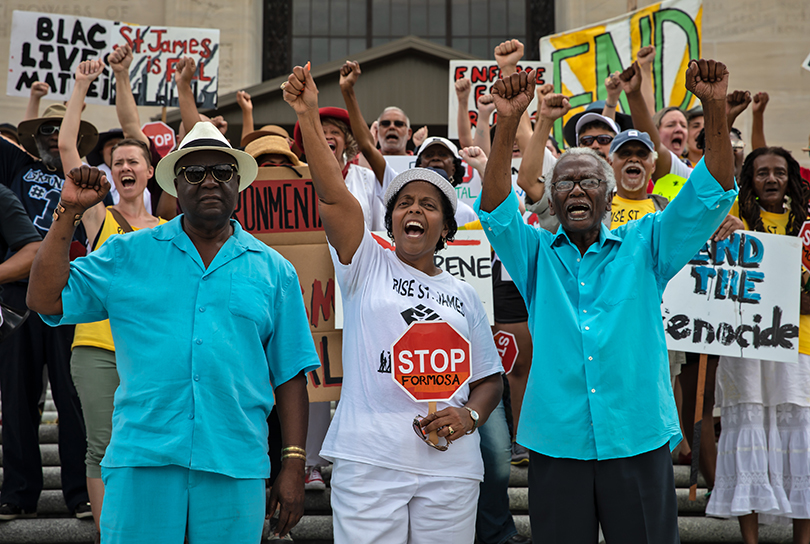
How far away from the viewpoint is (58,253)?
250 cm

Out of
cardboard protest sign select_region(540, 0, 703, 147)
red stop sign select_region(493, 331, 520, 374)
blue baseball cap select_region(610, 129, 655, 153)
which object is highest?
cardboard protest sign select_region(540, 0, 703, 147)

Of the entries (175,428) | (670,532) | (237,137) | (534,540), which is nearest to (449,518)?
A: (534,540)

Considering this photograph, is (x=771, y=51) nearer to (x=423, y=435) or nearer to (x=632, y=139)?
(x=632, y=139)

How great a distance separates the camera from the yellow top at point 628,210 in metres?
4.62

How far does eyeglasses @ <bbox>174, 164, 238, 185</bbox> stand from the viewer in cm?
274

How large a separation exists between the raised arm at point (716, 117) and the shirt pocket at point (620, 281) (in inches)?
17.3

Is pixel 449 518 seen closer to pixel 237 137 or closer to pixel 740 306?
pixel 740 306

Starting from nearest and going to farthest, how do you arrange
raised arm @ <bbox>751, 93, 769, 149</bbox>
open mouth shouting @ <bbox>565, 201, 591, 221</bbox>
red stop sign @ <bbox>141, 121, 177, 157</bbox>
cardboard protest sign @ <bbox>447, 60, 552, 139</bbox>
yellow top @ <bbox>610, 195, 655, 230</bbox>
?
open mouth shouting @ <bbox>565, 201, 591, 221</bbox> → yellow top @ <bbox>610, 195, 655, 230</bbox> → raised arm @ <bbox>751, 93, 769, 149</bbox> → red stop sign @ <bbox>141, 121, 177, 157</bbox> → cardboard protest sign @ <bbox>447, 60, 552, 139</bbox>

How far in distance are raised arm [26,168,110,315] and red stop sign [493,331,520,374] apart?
282 cm

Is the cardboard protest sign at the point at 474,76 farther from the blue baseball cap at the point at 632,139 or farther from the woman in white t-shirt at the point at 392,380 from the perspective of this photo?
the woman in white t-shirt at the point at 392,380

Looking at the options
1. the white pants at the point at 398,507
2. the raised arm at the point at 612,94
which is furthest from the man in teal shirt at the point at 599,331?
the raised arm at the point at 612,94

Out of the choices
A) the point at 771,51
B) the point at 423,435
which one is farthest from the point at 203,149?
the point at 771,51

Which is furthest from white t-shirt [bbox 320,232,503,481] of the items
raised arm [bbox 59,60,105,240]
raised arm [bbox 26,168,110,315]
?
raised arm [bbox 59,60,105,240]

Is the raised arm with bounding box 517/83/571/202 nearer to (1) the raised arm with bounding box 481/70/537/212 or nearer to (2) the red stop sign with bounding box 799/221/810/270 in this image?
(1) the raised arm with bounding box 481/70/537/212
